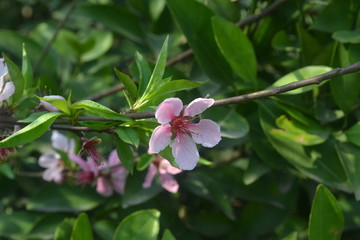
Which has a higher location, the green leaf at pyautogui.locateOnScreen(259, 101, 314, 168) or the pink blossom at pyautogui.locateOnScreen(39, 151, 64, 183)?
the green leaf at pyautogui.locateOnScreen(259, 101, 314, 168)

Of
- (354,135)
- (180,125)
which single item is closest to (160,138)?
(180,125)

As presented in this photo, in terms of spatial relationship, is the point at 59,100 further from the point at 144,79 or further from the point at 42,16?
the point at 42,16

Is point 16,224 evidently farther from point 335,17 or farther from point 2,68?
point 335,17

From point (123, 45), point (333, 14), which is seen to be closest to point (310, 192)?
point (333, 14)

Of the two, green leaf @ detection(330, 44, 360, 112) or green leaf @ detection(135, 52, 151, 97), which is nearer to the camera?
green leaf @ detection(135, 52, 151, 97)

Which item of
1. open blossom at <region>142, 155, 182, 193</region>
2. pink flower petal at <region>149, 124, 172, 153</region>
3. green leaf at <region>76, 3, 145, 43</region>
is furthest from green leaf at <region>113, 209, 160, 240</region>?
green leaf at <region>76, 3, 145, 43</region>

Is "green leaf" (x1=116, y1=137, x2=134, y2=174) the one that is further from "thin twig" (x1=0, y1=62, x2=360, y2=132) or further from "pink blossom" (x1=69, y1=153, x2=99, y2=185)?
"pink blossom" (x1=69, y1=153, x2=99, y2=185)
